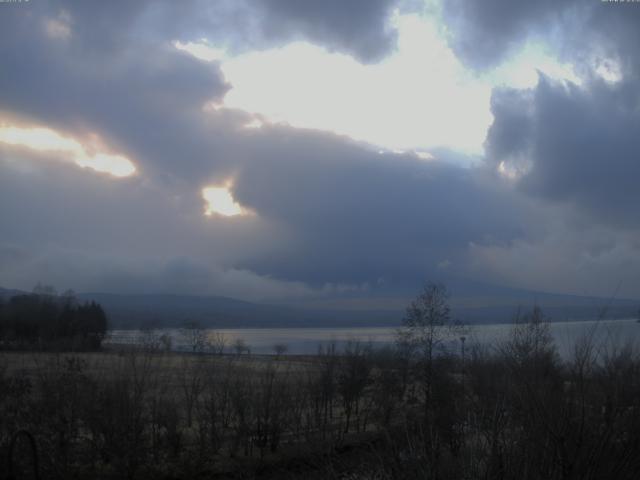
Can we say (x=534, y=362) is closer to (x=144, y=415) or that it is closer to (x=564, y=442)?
(x=564, y=442)

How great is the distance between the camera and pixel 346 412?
119ft

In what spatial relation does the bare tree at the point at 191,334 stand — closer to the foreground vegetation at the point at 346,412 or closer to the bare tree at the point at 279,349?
the bare tree at the point at 279,349

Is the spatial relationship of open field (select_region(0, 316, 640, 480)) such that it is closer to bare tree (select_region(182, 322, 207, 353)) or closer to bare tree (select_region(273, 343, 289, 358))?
bare tree (select_region(273, 343, 289, 358))

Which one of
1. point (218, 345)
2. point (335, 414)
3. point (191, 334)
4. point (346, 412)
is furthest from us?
point (191, 334)

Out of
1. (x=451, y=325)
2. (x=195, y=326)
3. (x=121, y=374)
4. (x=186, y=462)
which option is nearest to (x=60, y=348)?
(x=121, y=374)

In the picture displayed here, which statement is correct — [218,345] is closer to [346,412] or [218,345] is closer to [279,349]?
[279,349]

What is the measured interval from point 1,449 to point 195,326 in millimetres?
83042

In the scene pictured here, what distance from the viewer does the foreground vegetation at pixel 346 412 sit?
7309 millimetres

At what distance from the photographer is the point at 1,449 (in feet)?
61.8

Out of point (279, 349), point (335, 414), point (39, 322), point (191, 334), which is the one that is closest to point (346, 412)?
point (335, 414)

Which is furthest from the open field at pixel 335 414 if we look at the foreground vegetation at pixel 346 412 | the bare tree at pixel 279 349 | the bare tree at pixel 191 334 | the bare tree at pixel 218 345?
the bare tree at pixel 191 334

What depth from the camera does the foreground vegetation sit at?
7.31 m

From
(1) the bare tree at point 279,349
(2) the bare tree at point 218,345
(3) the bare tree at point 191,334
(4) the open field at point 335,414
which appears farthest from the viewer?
(3) the bare tree at point 191,334

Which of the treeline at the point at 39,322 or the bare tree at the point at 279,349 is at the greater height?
the treeline at the point at 39,322
